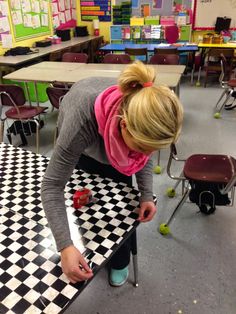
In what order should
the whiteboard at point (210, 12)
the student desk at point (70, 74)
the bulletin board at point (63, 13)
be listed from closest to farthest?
1. the student desk at point (70, 74)
2. the whiteboard at point (210, 12)
3. the bulletin board at point (63, 13)

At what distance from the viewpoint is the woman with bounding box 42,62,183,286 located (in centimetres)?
72

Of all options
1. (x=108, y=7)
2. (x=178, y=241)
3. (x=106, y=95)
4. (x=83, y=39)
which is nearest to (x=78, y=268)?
(x=106, y=95)

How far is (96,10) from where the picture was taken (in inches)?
246

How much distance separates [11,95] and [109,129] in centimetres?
208

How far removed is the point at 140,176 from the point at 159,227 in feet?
2.71

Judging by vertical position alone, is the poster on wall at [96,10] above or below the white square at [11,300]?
above

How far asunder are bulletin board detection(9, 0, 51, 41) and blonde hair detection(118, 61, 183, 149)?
443cm

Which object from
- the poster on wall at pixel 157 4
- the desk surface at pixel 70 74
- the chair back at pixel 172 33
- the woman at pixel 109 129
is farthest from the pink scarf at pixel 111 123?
the poster on wall at pixel 157 4

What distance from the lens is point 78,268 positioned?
A: 0.82 metres

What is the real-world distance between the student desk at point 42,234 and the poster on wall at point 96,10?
5.71 metres

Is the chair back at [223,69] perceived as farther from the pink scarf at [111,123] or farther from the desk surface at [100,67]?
the pink scarf at [111,123]

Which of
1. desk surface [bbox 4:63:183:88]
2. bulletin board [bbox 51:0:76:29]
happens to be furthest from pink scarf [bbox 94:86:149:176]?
bulletin board [bbox 51:0:76:29]

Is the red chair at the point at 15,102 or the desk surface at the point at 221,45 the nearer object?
the red chair at the point at 15,102

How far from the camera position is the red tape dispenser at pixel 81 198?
1135mm
